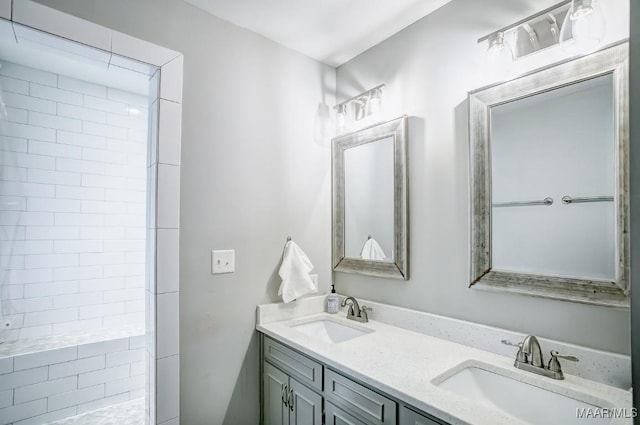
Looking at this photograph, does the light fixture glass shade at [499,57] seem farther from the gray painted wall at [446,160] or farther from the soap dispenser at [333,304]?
the soap dispenser at [333,304]

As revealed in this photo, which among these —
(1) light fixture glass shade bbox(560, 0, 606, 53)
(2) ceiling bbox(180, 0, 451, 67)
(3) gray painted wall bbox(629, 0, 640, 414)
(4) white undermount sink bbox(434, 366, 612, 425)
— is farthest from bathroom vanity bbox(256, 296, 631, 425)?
(2) ceiling bbox(180, 0, 451, 67)

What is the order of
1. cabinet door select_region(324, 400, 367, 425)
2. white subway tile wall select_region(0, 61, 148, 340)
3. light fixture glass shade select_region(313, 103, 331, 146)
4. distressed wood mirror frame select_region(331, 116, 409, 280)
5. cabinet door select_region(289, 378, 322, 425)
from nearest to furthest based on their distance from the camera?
cabinet door select_region(324, 400, 367, 425), cabinet door select_region(289, 378, 322, 425), distressed wood mirror frame select_region(331, 116, 409, 280), light fixture glass shade select_region(313, 103, 331, 146), white subway tile wall select_region(0, 61, 148, 340)

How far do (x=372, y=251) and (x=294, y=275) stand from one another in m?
0.50

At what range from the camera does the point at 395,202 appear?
6.11ft

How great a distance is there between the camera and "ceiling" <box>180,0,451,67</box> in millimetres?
1681

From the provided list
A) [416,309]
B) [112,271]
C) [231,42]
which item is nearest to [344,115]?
[231,42]

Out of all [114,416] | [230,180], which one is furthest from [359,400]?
[114,416]

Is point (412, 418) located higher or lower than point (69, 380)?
higher

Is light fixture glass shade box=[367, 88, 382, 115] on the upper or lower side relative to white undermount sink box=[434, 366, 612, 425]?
upper

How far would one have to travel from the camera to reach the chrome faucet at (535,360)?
3.91ft

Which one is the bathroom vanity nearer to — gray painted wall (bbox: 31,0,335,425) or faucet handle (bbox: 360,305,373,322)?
faucet handle (bbox: 360,305,373,322)

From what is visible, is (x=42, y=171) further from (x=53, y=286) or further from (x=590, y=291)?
(x=590, y=291)

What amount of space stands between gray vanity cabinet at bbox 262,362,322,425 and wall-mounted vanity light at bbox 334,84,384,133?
1.53 m

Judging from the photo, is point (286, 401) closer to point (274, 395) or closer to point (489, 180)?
point (274, 395)
